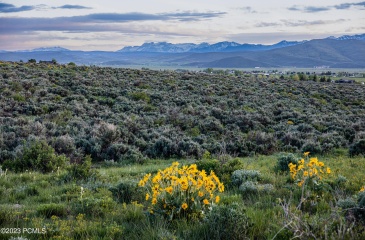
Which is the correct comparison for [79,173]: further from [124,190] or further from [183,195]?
[183,195]

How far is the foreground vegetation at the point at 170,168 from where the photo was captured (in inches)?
177

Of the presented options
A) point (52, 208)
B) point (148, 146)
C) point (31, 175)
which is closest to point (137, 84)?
point (148, 146)

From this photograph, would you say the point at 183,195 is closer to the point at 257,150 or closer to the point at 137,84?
the point at 257,150

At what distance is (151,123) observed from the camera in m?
17.1

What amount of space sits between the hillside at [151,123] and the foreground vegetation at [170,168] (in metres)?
0.08

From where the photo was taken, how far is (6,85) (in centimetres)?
2338

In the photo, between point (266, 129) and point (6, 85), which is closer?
point (266, 129)

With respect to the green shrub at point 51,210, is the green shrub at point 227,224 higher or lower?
higher

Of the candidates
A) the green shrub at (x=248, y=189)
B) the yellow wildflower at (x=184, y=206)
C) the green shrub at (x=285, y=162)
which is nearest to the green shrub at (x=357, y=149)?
the green shrub at (x=285, y=162)

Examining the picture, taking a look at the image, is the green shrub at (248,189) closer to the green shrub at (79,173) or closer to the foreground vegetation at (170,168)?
the foreground vegetation at (170,168)

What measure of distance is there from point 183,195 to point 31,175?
15.4ft

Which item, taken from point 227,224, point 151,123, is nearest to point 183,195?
point 227,224

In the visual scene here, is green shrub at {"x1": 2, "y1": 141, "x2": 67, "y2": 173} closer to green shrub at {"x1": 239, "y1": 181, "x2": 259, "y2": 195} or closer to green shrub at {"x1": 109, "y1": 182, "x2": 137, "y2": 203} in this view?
green shrub at {"x1": 109, "y1": 182, "x2": 137, "y2": 203}

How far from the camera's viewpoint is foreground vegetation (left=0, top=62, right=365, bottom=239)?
14.8ft
